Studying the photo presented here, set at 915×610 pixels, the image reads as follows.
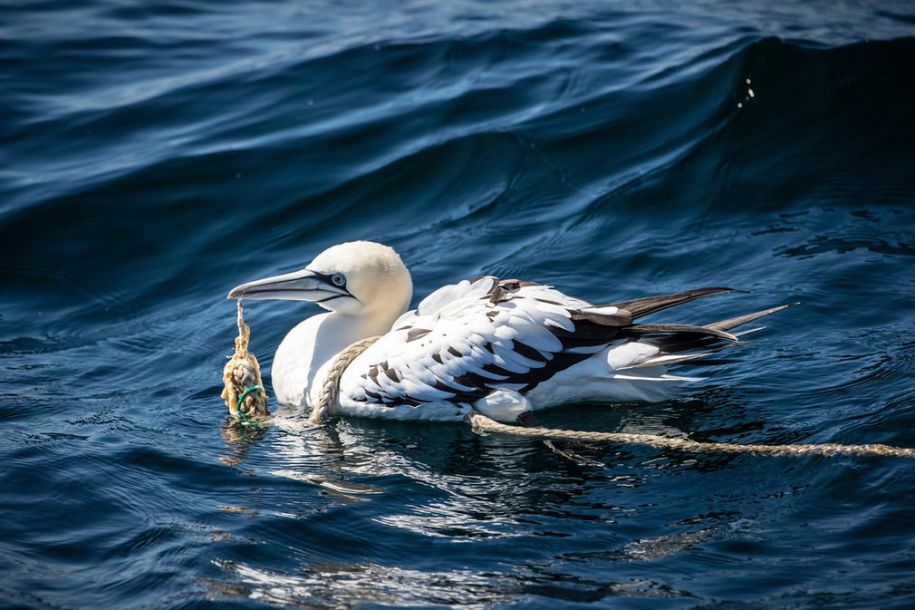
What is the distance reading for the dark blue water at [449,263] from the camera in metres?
5.88

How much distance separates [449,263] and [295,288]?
2.60m

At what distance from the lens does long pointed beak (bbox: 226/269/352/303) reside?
7.80m

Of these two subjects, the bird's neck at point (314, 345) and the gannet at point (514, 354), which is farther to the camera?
the bird's neck at point (314, 345)

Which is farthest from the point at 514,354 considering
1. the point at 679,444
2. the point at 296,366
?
the point at 296,366

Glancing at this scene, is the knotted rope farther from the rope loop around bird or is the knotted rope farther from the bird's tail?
the bird's tail

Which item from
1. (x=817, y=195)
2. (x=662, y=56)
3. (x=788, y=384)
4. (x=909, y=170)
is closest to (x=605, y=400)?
(x=788, y=384)

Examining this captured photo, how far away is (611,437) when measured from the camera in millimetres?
6906

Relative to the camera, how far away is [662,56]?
13.9m

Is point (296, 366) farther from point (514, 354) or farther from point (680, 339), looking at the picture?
point (680, 339)

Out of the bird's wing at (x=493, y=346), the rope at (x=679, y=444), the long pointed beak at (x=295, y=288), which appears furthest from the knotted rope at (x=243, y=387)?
the rope at (x=679, y=444)

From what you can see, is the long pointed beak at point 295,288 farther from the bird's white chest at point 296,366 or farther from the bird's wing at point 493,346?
the bird's wing at point 493,346

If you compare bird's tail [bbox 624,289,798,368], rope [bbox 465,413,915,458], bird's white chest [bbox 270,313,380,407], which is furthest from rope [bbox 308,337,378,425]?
bird's tail [bbox 624,289,798,368]

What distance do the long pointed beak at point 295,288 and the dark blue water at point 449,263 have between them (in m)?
0.89

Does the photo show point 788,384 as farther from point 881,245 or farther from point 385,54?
point 385,54
